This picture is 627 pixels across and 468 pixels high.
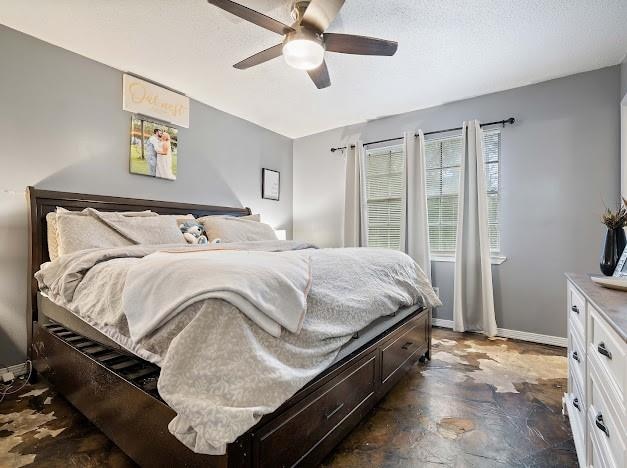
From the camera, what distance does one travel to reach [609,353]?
898mm

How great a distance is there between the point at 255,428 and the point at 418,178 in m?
3.14

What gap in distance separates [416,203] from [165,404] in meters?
3.13

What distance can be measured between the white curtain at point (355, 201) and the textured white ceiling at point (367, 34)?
2.53 ft

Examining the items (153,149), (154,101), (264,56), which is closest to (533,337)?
(264,56)

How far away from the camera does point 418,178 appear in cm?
353

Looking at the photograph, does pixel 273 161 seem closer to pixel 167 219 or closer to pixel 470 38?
pixel 167 219

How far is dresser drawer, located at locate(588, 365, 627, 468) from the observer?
30.5 inches

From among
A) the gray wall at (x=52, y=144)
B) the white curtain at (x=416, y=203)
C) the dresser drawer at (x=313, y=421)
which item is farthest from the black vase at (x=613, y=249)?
the gray wall at (x=52, y=144)

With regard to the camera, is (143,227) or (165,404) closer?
(165,404)

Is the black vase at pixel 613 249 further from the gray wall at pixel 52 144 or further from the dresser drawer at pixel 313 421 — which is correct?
the gray wall at pixel 52 144

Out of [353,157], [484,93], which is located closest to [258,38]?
[353,157]

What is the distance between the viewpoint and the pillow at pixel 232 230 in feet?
9.38

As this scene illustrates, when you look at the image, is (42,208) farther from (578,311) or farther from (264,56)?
(578,311)

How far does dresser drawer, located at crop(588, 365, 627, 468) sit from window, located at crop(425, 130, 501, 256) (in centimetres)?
227
